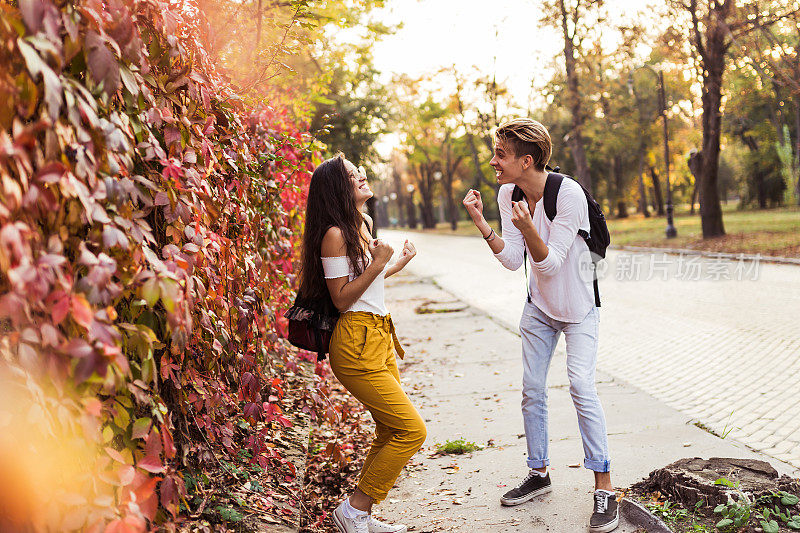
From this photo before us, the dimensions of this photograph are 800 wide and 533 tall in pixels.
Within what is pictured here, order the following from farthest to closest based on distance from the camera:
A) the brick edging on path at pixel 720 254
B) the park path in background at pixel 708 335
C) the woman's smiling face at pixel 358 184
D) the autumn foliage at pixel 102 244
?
the brick edging on path at pixel 720 254
the park path in background at pixel 708 335
the woman's smiling face at pixel 358 184
the autumn foliage at pixel 102 244

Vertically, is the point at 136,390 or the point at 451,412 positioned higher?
the point at 136,390

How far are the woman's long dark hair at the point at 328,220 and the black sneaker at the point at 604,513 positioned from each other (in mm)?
1805

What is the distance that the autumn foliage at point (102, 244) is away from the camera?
5.60 ft

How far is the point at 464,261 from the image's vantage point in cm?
2633

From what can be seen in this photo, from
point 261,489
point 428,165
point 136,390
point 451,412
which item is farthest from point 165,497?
point 428,165

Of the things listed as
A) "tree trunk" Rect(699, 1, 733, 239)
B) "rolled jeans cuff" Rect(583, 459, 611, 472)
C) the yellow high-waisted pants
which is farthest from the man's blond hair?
"tree trunk" Rect(699, 1, 733, 239)

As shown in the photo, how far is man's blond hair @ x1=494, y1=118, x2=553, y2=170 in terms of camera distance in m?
4.16

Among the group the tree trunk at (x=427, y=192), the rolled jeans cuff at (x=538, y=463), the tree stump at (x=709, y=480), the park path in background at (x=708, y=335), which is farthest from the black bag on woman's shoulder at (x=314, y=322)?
the tree trunk at (x=427, y=192)

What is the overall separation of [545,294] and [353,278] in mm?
1152

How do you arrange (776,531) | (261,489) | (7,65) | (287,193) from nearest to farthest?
(7,65) < (776,531) < (261,489) < (287,193)

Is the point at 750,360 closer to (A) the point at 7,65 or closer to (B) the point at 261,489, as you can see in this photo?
(B) the point at 261,489

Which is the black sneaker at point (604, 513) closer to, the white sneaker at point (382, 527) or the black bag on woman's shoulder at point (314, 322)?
the white sneaker at point (382, 527)

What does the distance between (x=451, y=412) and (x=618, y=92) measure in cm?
5254

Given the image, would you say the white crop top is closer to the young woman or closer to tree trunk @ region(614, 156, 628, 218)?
the young woman
